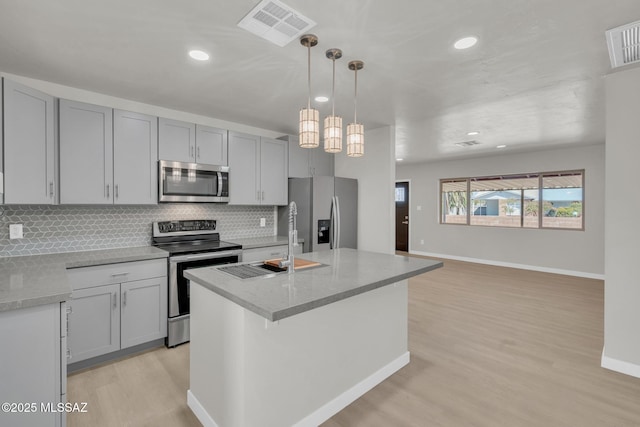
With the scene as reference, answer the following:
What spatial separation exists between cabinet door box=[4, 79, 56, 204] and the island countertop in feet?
4.90

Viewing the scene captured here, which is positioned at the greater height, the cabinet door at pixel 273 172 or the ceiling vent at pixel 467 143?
the ceiling vent at pixel 467 143

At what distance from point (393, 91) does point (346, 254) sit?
5.34 ft

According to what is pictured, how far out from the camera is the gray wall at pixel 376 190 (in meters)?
4.21

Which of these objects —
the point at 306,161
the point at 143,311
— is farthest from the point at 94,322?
the point at 306,161

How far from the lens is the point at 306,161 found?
14.7ft

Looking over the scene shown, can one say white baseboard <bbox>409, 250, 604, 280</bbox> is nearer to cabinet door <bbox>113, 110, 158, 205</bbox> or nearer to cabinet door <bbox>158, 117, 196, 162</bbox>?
cabinet door <bbox>158, 117, 196, 162</bbox>

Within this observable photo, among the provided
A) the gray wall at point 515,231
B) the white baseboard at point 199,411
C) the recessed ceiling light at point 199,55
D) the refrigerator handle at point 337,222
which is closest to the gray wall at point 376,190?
the refrigerator handle at point 337,222

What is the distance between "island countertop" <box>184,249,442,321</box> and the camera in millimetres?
1410

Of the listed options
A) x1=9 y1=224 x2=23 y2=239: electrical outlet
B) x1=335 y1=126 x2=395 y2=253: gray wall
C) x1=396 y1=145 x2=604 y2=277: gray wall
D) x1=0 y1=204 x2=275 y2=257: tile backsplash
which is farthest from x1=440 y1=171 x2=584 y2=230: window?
x1=9 y1=224 x2=23 y2=239: electrical outlet

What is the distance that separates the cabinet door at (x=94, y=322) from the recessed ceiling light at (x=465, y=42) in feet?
10.7

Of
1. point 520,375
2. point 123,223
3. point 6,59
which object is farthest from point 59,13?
point 520,375

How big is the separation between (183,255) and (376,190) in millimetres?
2594

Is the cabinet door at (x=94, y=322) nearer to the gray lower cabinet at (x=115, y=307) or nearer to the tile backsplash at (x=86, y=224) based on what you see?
the gray lower cabinet at (x=115, y=307)

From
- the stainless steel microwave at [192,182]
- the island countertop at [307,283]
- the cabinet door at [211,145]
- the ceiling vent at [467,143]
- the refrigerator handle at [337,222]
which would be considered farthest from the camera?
the ceiling vent at [467,143]
